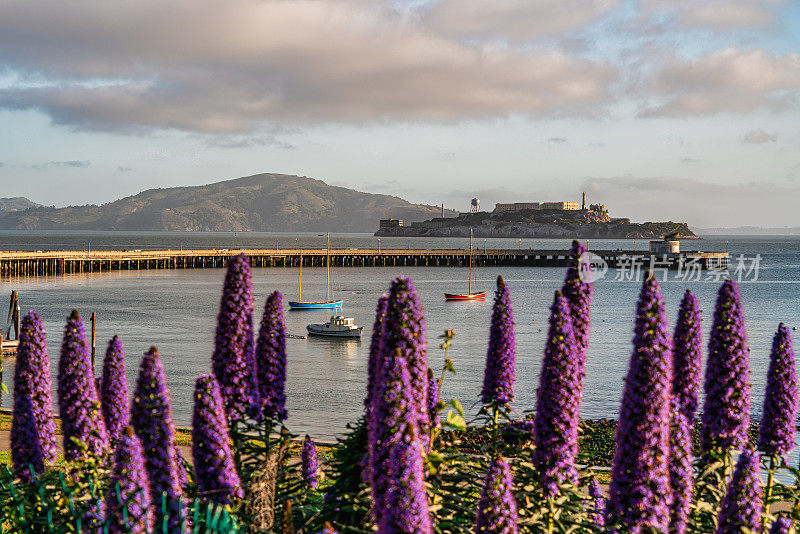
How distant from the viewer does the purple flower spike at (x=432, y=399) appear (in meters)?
6.53

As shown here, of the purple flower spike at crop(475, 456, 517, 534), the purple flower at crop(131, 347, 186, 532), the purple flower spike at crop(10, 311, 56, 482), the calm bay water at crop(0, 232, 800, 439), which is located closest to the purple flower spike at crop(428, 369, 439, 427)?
the purple flower spike at crop(475, 456, 517, 534)

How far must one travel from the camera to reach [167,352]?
66688mm

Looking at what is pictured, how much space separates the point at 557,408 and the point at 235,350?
275 centimetres

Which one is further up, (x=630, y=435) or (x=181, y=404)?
(x=630, y=435)

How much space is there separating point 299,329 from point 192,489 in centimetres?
8166

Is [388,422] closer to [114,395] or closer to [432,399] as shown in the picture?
[432,399]

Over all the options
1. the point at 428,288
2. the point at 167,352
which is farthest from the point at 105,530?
the point at 428,288

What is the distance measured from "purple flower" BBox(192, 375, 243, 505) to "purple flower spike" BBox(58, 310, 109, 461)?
140cm

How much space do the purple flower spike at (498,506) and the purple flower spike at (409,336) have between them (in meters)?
0.57

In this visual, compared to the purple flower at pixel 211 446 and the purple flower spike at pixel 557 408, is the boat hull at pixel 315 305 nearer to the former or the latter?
the purple flower spike at pixel 557 408

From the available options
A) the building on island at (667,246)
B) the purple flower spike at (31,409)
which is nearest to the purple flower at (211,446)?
the purple flower spike at (31,409)

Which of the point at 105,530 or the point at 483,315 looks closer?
the point at 105,530

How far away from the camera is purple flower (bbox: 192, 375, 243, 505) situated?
19.5 ft

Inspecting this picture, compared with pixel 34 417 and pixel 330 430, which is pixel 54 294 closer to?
pixel 330 430
